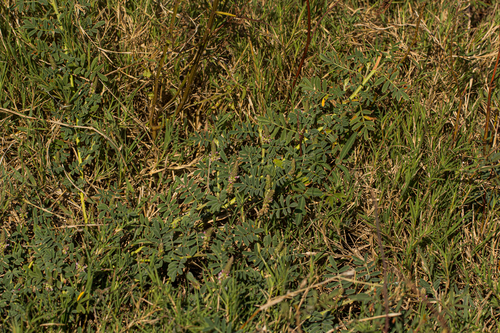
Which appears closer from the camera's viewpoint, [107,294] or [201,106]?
[107,294]

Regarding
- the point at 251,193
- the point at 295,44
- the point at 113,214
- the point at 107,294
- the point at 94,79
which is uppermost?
the point at 295,44

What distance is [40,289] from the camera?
204 cm

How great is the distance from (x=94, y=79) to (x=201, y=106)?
24.6 inches

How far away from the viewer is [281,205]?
229cm

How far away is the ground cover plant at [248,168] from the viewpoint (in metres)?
2.08

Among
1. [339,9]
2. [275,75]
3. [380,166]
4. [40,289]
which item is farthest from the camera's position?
[339,9]

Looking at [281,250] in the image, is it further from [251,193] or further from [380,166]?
[380,166]

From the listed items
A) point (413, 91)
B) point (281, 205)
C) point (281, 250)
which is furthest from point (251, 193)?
point (413, 91)

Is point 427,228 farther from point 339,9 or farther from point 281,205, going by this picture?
point 339,9

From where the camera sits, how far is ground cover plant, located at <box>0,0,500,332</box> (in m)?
2.08

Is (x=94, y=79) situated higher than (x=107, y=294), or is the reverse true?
(x=94, y=79)

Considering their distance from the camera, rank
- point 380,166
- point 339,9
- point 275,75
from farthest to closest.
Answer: point 339,9 < point 275,75 < point 380,166

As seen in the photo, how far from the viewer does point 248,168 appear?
2.37 metres

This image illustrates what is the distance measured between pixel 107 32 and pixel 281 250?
1675 mm
